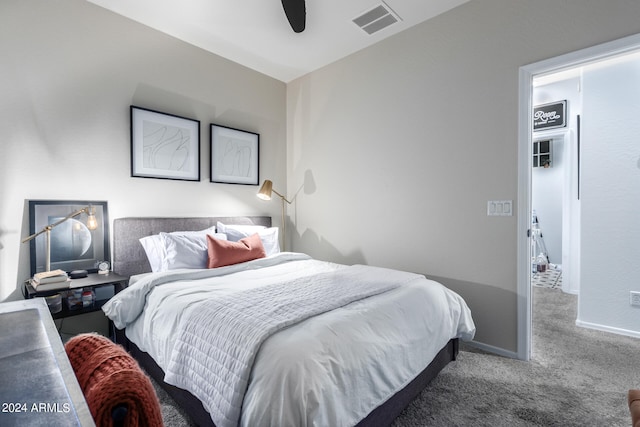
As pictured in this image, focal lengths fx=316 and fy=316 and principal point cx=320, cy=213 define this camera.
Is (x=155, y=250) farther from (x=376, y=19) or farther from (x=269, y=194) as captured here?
(x=376, y=19)

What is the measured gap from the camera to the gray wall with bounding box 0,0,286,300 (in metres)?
2.24

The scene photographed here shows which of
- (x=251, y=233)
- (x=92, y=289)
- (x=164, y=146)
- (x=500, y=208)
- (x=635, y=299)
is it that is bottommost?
(x=635, y=299)

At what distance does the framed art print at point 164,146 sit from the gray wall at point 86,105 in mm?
76

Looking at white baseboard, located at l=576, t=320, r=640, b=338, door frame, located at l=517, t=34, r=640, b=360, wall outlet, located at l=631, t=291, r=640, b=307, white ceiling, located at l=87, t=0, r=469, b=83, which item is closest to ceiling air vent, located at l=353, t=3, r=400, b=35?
white ceiling, located at l=87, t=0, r=469, b=83

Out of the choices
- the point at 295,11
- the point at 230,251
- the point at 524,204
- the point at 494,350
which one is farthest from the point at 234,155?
the point at 494,350

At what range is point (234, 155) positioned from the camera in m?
3.52

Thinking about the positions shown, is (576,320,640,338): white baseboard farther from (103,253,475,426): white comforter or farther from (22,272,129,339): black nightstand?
(22,272,129,339): black nightstand

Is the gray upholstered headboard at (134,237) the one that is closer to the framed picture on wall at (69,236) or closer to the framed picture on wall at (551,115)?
the framed picture on wall at (69,236)

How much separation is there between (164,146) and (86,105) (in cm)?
64

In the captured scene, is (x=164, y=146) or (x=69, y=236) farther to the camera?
(x=164, y=146)

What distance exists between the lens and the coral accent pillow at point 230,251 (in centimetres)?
264

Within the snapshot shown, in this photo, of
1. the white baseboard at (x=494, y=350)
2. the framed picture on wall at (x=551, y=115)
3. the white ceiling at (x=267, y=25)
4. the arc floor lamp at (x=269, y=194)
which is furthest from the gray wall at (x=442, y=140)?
the framed picture on wall at (x=551, y=115)

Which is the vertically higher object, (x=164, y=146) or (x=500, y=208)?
(x=164, y=146)

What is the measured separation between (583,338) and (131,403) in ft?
11.4
